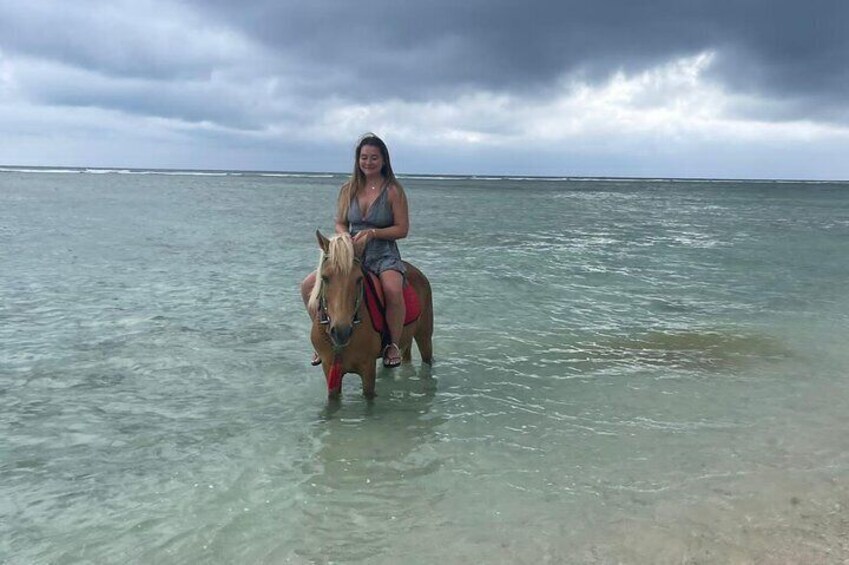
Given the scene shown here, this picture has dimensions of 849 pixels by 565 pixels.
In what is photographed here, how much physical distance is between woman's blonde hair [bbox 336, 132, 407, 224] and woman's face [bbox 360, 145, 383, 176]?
0.10 ft

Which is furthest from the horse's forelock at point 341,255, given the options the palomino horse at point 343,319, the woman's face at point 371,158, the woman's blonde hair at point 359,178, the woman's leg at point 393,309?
the woman's face at point 371,158

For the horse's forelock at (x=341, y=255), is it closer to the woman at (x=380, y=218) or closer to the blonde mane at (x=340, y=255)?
the blonde mane at (x=340, y=255)

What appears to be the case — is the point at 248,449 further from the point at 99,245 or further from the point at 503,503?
the point at 99,245

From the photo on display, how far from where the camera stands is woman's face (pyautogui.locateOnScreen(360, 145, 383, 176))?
253 inches

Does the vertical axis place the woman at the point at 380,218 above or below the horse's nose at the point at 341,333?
above

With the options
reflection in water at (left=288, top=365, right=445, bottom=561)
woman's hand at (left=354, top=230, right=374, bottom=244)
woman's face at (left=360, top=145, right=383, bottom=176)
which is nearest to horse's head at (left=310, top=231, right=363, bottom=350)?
woman's hand at (left=354, top=230, right=374, bottom=244)

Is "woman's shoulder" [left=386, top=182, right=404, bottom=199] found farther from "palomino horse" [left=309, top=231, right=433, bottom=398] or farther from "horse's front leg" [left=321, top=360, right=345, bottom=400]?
"horse's front leg" [left=321, top=360, right=345, bottom=400]

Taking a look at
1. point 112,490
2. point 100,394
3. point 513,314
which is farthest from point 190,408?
point 513,314

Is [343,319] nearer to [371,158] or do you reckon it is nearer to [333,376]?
[333,376]

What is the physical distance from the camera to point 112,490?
468cm

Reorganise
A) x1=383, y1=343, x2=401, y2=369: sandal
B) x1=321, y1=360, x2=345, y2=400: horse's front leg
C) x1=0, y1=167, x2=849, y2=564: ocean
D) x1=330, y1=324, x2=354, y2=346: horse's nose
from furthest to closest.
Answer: x1=383, y1=343, x2=401, y2=369: sandal
x1=321, y1=360, x2=345, y2=400: horse's front leg
x1=330, y1=324, x2=354, y2=346: horse's nose
x1=0, y1=167, x2=849, y2=564: ocean

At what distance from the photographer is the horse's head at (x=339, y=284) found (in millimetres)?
5406

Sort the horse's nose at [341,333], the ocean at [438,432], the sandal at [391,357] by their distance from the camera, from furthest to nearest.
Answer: the sandal at [391,357] → the horse's nose at [341,333] → the ocean at [438,432]

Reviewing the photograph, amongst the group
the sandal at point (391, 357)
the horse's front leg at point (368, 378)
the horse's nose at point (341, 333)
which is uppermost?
the horse's nose at point (341, 333)
